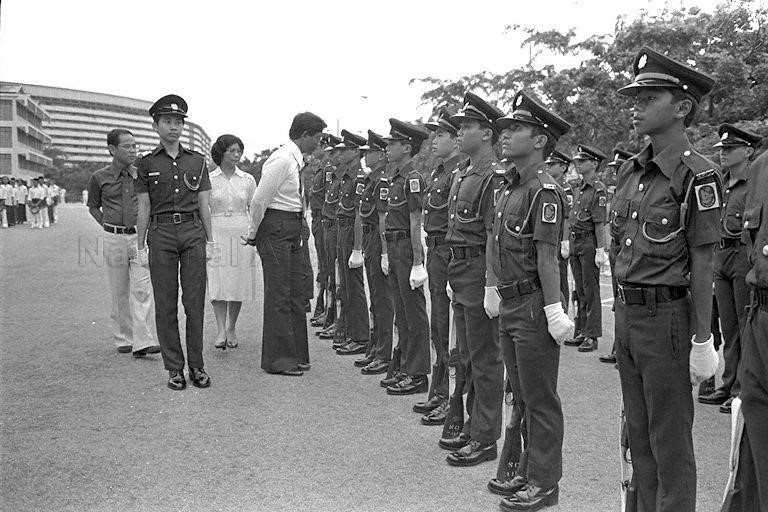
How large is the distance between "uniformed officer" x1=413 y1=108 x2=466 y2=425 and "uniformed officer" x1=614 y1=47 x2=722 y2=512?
2.18m

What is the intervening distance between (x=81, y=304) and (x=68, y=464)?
725 cm

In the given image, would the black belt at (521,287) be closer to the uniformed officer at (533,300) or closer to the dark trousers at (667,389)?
the uniformed officer at (533,300)

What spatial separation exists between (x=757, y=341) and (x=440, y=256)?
9.29 feet

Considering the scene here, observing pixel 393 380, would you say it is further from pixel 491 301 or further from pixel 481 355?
pixel 491 301

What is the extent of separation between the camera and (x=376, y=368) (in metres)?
7.38

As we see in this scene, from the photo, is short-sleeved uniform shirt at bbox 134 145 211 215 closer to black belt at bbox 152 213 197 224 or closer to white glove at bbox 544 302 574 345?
black belt at bbox 152 213 197 224

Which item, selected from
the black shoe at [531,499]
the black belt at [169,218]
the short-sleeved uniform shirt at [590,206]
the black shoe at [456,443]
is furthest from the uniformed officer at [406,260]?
the short-sleeved uniform shirt at [590,206]

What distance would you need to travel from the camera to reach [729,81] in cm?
1537

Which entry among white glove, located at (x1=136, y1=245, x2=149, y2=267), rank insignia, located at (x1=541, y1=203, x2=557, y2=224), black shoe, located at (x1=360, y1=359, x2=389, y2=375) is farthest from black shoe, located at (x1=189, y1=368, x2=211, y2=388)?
rank insignia, located at (x1=541, y1=203, x2=557, y2=224)

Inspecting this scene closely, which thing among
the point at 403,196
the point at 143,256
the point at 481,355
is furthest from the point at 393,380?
the point at 143,256

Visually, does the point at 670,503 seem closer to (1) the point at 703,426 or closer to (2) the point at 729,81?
(1) the point at 703,426

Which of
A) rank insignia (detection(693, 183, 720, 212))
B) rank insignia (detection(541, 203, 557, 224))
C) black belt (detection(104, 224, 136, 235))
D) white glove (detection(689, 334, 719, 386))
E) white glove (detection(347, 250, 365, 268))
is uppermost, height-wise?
rank insignia (detection(693, 183, 720, 212))

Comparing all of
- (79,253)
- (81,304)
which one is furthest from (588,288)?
(79,253)

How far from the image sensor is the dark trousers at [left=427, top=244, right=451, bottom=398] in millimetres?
5781
